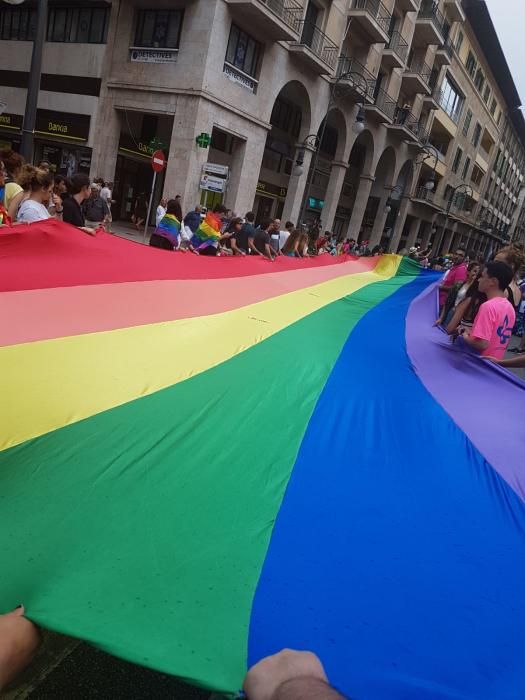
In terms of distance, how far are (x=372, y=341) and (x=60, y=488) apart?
2.96 m

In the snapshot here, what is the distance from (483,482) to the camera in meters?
2.21

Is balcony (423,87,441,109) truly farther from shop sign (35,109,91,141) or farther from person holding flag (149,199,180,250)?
person holding flag (149,199,180,250)

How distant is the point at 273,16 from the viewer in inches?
651

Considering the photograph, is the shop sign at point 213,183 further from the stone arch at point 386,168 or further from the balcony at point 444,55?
the balcony at point 444,55

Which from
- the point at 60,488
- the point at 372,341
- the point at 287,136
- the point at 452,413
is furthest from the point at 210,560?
the point at 287,136

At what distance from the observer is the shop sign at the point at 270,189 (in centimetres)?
2373

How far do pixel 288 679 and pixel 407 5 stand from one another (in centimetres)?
3252

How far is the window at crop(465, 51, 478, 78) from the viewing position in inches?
1487

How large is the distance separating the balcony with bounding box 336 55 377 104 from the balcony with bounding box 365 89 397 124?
800 millimetres

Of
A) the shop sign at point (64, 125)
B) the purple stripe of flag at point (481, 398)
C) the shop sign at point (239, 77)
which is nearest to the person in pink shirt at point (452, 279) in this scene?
the purple stripe of flag at point (481, 398)

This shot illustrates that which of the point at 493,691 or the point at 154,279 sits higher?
the point at 154,279

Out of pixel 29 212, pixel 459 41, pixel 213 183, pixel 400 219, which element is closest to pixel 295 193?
pixel 213 183

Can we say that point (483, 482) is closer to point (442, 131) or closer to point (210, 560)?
point (210, 560)

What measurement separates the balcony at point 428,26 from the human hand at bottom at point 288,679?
34.2 meters
